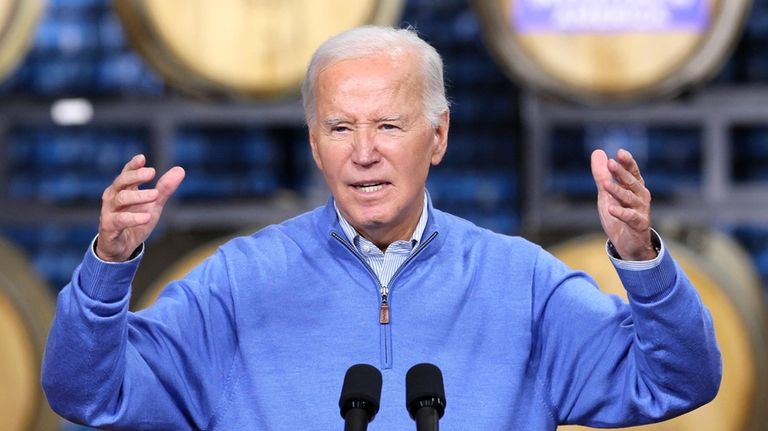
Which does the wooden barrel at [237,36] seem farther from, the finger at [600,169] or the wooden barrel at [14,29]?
the finger at [600,169]

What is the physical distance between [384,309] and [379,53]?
0.34 m

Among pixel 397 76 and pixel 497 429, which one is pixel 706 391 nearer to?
pixel 497 429

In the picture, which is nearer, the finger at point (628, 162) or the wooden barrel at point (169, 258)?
the finger at point (628, 162)

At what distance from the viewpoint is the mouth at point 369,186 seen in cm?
198

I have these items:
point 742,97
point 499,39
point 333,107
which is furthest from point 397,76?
point 742,97

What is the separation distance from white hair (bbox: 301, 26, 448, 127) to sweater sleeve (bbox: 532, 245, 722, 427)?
0.27 metres

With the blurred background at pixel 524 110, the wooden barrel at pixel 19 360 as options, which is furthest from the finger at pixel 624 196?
the wooden barrel at pixel 19 360

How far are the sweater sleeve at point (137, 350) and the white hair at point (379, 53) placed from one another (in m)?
0.29

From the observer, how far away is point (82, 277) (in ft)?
5.75

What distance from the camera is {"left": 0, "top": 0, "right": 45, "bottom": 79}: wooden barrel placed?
334 centimetres

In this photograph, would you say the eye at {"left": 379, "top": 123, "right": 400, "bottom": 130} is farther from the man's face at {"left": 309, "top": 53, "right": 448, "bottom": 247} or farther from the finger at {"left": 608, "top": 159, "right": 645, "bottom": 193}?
the finger at {"left": 608, "top": 159, "right": 645, "bottom": 193}

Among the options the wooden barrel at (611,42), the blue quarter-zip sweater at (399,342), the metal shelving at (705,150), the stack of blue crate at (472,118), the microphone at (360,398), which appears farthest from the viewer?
the stack of blue crate at (472,118)

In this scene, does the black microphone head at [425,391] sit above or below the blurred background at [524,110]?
below

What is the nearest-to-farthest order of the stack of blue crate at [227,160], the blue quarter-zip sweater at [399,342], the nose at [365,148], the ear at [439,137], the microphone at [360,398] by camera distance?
the microphone at [360,398] < the blue quarter-zip sweater at [399,342] < the nose at [365,148] < the ear at [439,137] < the stack of blue crate at [227,160]
